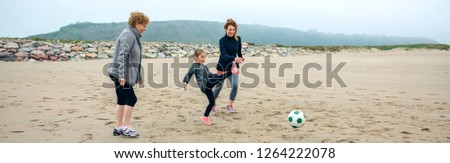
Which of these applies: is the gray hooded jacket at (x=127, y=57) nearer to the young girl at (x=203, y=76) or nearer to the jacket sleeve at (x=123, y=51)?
the jacket sleeve at (x=123, y=51)

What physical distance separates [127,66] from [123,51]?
224mm

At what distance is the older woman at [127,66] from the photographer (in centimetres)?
498

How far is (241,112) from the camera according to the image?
7254 millimetres

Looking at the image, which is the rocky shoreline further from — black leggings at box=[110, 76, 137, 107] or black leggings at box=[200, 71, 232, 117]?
black leggings at box=[110, 76, 137, 107]

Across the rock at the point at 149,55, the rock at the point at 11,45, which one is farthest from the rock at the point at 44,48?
the rock at the point at 149,55

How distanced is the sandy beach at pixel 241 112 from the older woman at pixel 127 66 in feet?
1.08

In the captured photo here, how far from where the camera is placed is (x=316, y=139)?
16.8 ft

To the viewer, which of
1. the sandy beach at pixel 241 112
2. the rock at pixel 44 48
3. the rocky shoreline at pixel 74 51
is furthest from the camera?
the rock at pixel 44 48

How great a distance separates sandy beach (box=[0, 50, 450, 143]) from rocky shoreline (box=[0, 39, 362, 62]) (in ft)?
25.3

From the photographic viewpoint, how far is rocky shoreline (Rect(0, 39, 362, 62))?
19.5m

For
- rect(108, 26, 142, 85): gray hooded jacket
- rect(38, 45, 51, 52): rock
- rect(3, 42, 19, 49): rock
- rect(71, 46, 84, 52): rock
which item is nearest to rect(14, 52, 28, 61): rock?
rect(3, 42, 19, 49): rock

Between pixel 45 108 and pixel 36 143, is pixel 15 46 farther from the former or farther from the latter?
pixel 36 143

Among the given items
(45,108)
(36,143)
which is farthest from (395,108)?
(45,108)

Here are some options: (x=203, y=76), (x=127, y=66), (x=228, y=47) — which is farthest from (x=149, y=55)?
(x=127, y=66)
